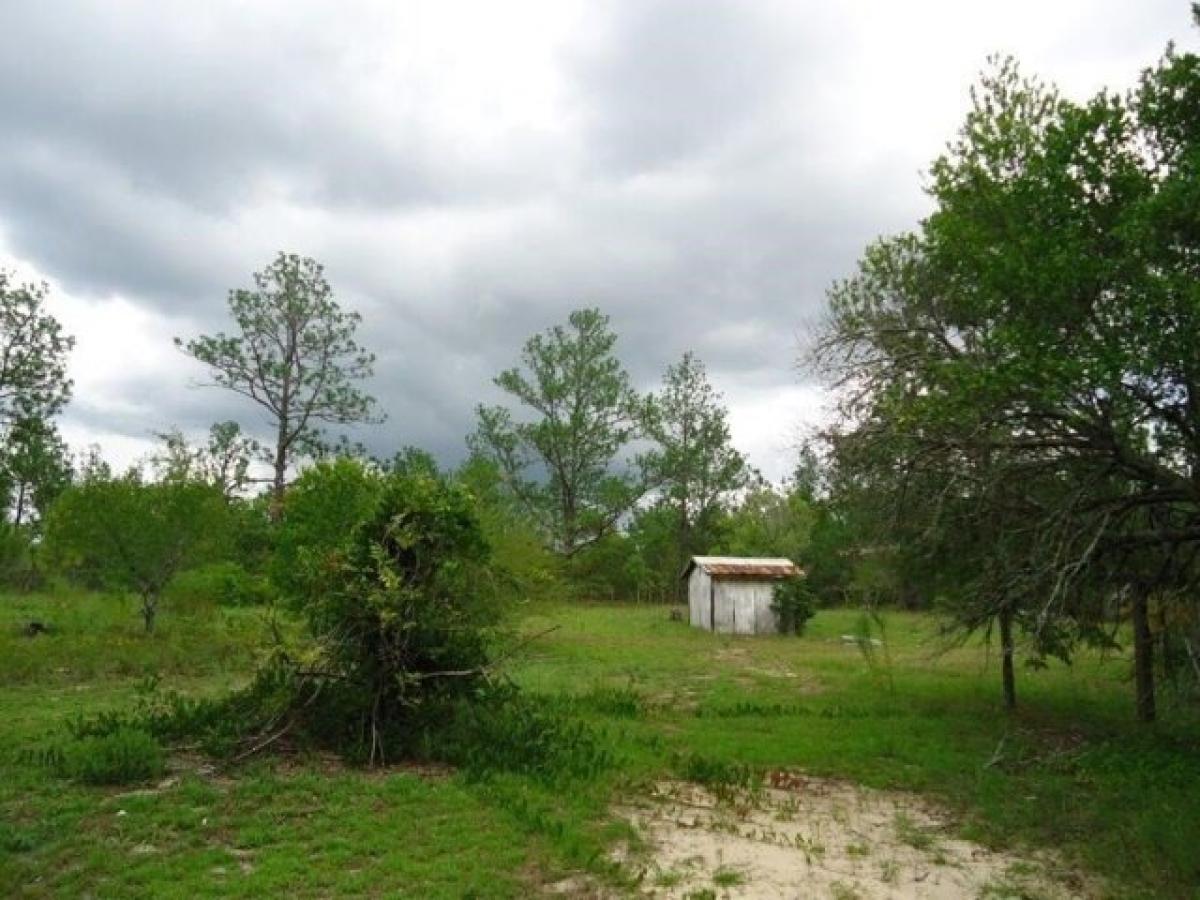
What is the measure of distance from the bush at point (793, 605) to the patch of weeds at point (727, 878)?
25513mm

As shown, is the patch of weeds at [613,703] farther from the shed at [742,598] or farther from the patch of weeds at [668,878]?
the shed at [742,598]

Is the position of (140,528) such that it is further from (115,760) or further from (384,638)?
(115,760)

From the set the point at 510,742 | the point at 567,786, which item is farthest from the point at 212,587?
the point at 567,786

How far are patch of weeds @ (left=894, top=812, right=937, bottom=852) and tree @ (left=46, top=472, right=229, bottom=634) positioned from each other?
724 inches

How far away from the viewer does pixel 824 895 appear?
21.6 ft

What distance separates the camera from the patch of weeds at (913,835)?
7909mm

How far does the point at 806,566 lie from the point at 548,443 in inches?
562

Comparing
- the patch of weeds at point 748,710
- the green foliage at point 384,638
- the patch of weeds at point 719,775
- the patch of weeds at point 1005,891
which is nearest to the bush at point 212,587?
the patch of weeds at point 748,710

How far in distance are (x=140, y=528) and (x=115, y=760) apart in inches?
572

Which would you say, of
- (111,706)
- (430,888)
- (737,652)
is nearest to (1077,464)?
(430,888)

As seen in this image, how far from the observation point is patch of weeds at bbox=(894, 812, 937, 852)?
7.91 meters

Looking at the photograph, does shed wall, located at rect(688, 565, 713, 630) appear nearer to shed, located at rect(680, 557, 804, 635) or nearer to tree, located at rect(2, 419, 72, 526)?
shed, located at rect(680, 557, 804, 635)

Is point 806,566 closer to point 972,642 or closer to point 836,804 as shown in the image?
point 972,642

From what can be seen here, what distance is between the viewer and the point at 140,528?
71.9ft
